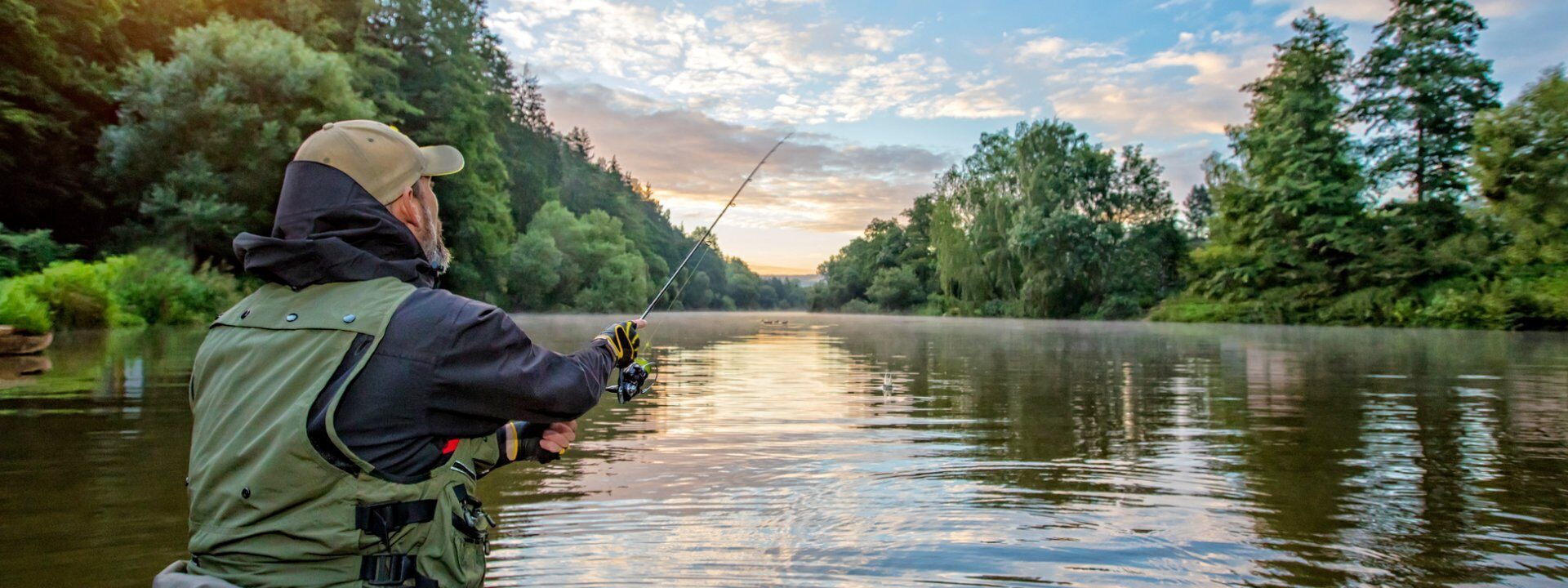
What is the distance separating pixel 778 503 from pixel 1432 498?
11.1 feet

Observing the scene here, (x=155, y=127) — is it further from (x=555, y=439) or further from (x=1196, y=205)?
(x=1196, y=205)

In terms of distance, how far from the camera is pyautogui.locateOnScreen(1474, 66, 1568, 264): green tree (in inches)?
1150

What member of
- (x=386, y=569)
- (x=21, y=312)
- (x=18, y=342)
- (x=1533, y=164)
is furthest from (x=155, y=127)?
(x=1533, y=164)

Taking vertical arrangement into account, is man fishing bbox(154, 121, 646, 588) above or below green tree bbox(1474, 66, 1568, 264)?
below

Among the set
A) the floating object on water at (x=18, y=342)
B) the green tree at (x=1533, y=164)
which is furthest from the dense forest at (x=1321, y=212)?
the floating object on water at (x=18, y=342)

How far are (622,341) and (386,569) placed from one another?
2.95 ft

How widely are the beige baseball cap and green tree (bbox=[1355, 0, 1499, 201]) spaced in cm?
4489

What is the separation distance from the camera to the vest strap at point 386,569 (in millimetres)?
1903

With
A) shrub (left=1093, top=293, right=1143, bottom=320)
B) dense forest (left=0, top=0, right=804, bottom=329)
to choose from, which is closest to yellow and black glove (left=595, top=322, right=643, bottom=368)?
dense forest (left=0, top=0, right=804, bottom=329)

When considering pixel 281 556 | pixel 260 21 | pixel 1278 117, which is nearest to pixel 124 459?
pixel 281 556

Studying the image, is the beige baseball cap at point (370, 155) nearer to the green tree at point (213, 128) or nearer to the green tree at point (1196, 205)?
the green tree at point (213, 128)

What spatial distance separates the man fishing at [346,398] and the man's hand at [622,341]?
1.32 ft

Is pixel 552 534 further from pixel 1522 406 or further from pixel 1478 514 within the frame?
pixel 1522 406

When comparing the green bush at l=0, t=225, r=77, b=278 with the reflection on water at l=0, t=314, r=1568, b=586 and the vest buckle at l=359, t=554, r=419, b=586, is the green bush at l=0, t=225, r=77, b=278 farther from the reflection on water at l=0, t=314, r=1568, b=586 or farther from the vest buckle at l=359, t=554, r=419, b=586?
the vest buckle at l=359, t=554, r=419, b=586
